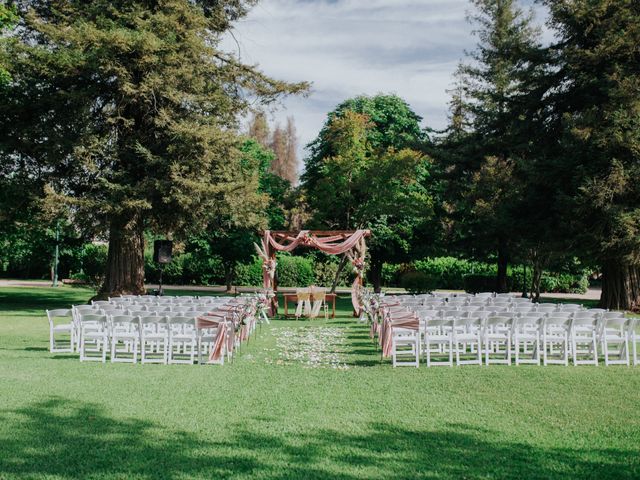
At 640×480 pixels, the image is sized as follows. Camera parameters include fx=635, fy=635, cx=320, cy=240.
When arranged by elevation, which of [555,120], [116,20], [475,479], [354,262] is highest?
[116,20]

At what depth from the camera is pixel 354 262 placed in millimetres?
25156

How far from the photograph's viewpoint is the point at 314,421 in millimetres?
7512

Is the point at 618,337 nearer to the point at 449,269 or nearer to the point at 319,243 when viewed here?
the point at 319,243

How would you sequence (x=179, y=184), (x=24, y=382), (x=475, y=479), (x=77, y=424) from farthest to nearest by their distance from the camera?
(x=179, y=184)
(x=24, y=382)
(x=77, y=424)
(x=475, y=479)

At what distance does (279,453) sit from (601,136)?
21.5 metres

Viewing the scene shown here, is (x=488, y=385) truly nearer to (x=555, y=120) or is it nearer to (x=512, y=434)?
(x=512, y=434)

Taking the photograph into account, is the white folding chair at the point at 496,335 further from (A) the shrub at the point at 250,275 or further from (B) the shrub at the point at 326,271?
(A) the shrub at the point at 250,275

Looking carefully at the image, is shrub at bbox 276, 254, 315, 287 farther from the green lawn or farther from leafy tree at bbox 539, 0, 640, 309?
the green lawn

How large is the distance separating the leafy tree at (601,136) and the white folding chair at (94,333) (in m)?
17.5

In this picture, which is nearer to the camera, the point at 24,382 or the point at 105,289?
A: the point at 24,382

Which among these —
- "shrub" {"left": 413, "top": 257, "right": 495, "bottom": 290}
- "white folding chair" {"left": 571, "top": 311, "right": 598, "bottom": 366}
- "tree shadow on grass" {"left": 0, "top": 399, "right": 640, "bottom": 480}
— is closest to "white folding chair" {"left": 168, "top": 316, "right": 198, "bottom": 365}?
"tree shadow on grass" {"left": 0, "top": 399, "right": 640, "bottom": 480}

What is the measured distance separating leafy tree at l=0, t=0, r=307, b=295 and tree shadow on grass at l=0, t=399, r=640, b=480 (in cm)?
1778

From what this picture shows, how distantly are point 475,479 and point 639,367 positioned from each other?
7.93m

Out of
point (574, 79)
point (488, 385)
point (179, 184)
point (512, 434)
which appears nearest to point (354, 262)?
point (179, 184)
